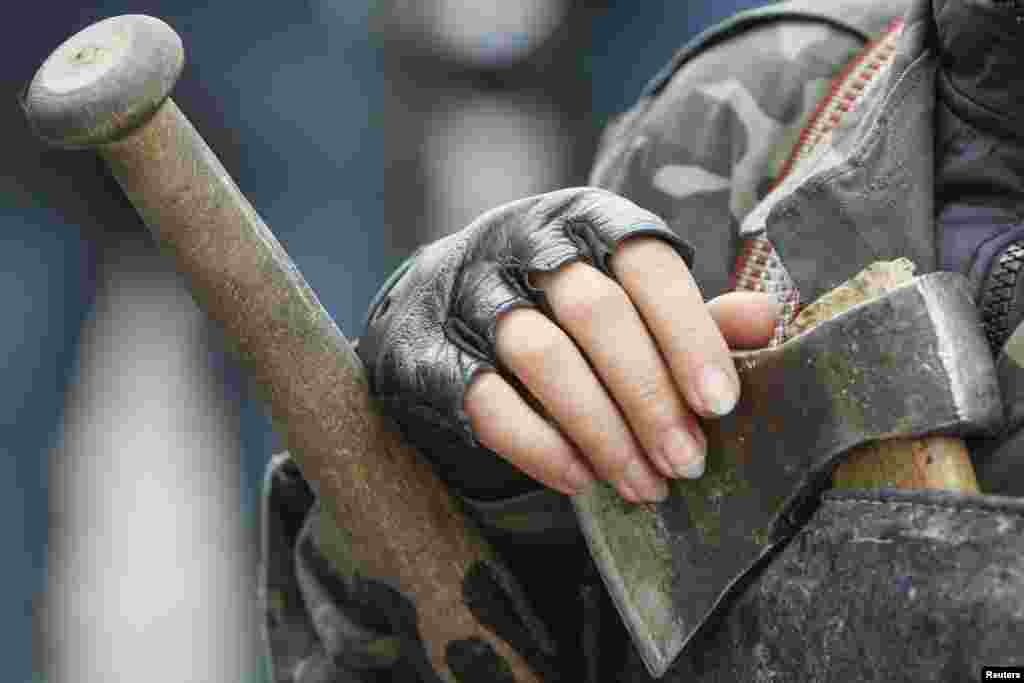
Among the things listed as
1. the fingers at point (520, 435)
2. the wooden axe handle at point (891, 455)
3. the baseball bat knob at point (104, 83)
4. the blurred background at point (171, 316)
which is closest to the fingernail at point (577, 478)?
the fingers at point (520, 435)

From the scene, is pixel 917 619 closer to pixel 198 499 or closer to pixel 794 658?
pixel 794 658

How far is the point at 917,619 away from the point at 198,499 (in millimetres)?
2525

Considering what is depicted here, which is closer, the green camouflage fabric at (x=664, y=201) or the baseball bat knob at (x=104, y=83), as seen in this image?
the baseball bat knob at (x=104, y=83)

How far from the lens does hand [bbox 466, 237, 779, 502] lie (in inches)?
24.2

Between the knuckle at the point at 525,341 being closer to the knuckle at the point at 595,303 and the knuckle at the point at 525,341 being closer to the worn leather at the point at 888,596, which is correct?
the knuckle at the point at 595,303

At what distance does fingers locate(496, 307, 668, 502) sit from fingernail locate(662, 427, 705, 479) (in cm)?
2

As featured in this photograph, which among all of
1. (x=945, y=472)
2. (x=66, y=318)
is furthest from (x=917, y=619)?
(x=66, y=318)

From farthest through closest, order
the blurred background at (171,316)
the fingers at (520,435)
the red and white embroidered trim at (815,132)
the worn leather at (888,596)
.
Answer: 1. the blurred background at (171,316)
2. the red and white embroidered trim at (815,132)
3. the fingers at (520,435)
4. the worn leather at (888,596)

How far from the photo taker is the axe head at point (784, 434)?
583 mm

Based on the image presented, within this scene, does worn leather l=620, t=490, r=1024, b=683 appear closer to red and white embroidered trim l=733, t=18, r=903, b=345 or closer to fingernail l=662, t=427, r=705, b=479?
fingernail l=662, t=427, r=705, b=479

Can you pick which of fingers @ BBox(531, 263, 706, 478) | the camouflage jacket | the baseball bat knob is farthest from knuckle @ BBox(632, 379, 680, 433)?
the baseball bat knob

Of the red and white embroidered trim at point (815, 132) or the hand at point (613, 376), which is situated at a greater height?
the hand at point (613, 376)

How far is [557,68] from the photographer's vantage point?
385 centimetres

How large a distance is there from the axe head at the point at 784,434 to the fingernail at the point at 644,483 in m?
0.01
